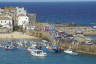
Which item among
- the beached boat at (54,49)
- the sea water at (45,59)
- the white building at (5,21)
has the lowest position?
the sea water at (45,59)

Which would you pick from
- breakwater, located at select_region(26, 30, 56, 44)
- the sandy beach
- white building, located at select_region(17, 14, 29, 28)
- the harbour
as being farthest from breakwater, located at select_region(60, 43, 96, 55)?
white building, located at select_region(17, 14, 29, 28)

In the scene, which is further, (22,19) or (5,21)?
(22,19)

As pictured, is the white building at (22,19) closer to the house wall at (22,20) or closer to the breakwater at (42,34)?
the house wall at (22,20)

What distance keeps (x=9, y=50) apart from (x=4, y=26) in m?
13.8

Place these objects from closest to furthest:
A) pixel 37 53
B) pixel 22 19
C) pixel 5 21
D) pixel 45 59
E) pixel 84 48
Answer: pixel 45 59 < pixel 37 53 < pixel 84 48 < pixel 5 21 < pixel 22 19

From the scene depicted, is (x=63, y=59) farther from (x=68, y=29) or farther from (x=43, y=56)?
(x=68, y=29)

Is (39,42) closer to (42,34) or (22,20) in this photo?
(42,34)

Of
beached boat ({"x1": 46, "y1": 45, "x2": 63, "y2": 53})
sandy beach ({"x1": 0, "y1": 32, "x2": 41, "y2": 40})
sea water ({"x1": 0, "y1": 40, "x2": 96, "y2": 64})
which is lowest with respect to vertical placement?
sea water ({"x1": 0, "y1": 40, "x2": 96, "y2": 64})

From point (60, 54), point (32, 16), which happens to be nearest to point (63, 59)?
point (60, 54)

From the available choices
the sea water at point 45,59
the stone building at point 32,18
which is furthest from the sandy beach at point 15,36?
the sea water at point 45,59

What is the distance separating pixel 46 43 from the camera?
5541 centimetres

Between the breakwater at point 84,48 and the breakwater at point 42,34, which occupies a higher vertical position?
Result: the breakwater at point 42,34

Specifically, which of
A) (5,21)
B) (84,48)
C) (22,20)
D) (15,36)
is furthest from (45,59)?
(22,20)

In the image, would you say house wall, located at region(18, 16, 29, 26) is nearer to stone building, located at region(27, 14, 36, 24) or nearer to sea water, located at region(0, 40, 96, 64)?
stone building, located at region(27, 14, 36, 24)
